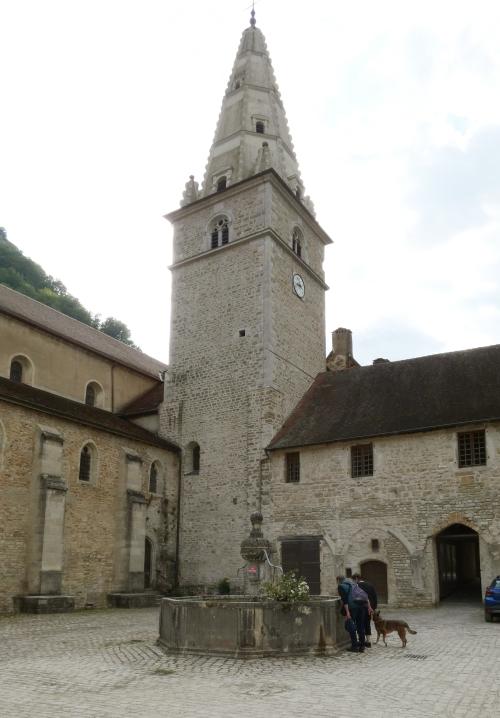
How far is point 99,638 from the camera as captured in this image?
13.6 meters

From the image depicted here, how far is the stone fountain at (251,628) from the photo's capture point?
418 inches

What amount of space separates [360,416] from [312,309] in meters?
7.89

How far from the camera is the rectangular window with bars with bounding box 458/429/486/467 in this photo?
69.3 feet

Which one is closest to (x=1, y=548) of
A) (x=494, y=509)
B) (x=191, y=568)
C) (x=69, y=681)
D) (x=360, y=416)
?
(x=191, y=568)

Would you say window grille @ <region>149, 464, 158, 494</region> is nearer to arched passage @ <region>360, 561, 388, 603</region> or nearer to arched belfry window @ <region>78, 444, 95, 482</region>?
arched belfry window @ <region>78, 444, 95, 482</region>

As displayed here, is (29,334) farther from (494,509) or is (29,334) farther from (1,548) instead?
(494,509)

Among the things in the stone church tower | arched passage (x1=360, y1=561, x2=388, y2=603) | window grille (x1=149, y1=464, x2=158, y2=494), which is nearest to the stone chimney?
the stone church tower

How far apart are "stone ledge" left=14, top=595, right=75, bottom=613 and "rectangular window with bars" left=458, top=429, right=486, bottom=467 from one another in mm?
13162

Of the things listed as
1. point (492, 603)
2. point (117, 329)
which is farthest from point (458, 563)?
point (117, 329)

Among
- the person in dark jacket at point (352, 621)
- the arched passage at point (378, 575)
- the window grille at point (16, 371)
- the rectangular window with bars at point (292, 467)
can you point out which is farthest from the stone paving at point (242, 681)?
the window grille at point (16, 371)

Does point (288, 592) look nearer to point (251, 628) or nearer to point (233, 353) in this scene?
point (251, 628)

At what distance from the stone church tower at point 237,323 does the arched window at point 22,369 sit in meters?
6.10

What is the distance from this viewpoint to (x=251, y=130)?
106ft

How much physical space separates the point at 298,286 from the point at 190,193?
724cm
